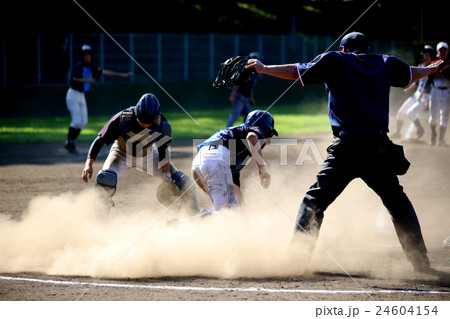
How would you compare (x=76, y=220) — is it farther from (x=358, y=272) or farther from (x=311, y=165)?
(x=311, y=165)

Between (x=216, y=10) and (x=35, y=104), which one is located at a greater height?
(x=216, y=10)

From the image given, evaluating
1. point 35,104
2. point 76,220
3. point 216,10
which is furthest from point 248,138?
point 216,10

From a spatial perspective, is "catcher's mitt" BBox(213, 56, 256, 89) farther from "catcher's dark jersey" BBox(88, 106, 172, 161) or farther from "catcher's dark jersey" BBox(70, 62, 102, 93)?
"catcher's dark jersey" BBox(70, 62, 102, 93)

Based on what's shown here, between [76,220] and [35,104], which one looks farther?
[35,104]

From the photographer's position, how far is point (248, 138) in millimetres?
6898

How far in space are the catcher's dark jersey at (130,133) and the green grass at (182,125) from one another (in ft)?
31.3

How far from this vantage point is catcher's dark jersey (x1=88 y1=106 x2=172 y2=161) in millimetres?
7223

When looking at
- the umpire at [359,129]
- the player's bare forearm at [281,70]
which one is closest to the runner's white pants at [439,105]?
the umpire at [359,129]

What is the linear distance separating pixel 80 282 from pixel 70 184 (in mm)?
5258

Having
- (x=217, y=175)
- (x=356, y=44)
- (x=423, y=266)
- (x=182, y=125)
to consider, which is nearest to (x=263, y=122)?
(x=217, y=175)

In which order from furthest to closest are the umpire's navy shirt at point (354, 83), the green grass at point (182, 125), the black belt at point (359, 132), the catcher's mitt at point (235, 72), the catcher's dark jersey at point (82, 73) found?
the green grass at point (182, 125)
the catcher's dark jersey at point (82, 73)
the catcher's mitt at point (235, 72)
the black belt at point (359, 132)
the umpire's navy shirt at point (354, 83)

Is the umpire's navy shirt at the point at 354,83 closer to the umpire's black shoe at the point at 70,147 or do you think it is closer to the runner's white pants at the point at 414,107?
the umpire's black shoe at the point at 70,147

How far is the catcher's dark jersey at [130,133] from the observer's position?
7.22 metres

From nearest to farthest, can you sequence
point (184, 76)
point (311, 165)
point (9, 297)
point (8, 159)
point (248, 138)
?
1. point (9, 297)
2. point (248, 138)
3. point (311, 165)
4. point (8, 159)
5. point (184, 76)
